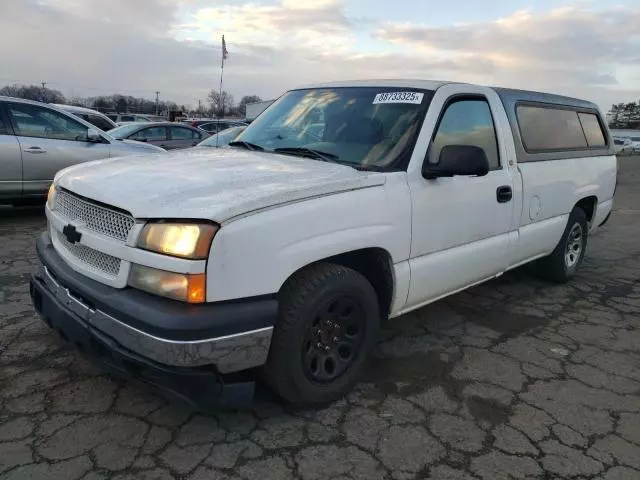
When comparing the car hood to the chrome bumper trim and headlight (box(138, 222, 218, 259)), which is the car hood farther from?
headlight (box(138, 222, 218, 259))

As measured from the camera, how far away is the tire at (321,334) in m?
2.55

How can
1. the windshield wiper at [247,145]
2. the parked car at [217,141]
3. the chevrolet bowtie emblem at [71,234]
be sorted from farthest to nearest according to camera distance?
the parked car at [217,141] → the windshield wiper at [247,145] → the chevrolet bowtie emblem at [71,234]

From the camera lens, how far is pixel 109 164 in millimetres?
3170

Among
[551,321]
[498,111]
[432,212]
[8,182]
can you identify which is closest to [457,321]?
[551,321]

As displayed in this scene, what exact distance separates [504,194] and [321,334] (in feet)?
6.26

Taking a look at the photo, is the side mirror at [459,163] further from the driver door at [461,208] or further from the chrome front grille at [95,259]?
the chrome front grille at [95,259]

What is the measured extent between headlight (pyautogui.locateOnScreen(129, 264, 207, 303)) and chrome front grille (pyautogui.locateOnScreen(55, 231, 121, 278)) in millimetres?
180

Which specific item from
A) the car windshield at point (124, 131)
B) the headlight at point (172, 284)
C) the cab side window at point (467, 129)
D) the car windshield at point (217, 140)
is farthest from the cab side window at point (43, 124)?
the cab side window at point (467, 129)

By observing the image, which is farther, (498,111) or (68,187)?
(498,111)

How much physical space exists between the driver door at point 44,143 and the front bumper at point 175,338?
5.44 m

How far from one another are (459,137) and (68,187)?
249 centimetres

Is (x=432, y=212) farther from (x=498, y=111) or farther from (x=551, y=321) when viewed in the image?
(x=551, y=321)

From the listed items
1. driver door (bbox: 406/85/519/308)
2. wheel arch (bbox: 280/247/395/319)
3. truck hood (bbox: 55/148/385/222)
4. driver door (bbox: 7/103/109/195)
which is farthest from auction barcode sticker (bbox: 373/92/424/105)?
driver door (bbox: 7/103/109/195)

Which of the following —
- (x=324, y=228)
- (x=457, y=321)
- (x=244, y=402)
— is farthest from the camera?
(x=457, y=321)
